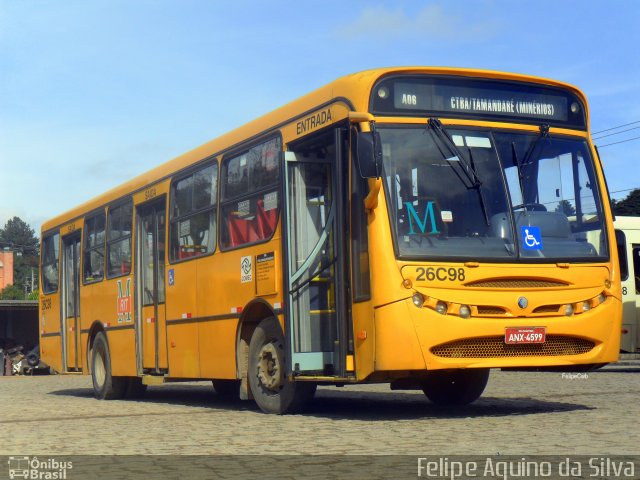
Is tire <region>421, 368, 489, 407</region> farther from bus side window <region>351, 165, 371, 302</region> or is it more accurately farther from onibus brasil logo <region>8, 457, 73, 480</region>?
onibus brasil logo <region>8, 457, 73, 480</region>

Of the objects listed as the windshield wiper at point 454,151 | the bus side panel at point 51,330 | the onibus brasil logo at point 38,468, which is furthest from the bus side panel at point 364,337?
the bus side panel at point 51,330

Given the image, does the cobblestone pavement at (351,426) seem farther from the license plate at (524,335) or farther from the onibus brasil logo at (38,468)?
the license plate at (524,335)

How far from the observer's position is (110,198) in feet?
60.6

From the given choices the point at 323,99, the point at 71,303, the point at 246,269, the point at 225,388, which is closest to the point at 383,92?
the point at 323,99

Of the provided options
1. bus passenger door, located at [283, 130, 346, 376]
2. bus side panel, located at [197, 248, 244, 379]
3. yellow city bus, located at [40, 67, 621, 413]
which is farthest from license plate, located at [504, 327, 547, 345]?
bus side panel, located at [197, 248, 244, 379]

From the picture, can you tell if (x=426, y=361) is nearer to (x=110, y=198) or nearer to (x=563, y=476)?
(x=563, y=476)

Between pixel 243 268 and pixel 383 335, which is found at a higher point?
pixel 243 268

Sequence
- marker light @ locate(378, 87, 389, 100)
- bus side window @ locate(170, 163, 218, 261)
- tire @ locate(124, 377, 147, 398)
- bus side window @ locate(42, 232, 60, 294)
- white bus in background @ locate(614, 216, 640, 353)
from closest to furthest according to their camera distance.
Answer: marker light @ locate(378, 87, 389, 100) → bus side window @ locate(170, 163, 218, 261) → tire @ locate(124, 377, 147, 398) → bus side window @ locate(42, 232, 60, 294) → white bus in background @ locate(614, 216, 640, 353)

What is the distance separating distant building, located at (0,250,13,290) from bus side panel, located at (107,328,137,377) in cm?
13673

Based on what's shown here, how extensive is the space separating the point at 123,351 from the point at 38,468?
30.7ft

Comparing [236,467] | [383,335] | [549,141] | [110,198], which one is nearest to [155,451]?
[236,467]

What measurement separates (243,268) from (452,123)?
3246mm

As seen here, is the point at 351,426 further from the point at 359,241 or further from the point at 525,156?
the point at 525,156

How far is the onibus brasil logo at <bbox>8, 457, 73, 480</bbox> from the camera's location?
7.59m
